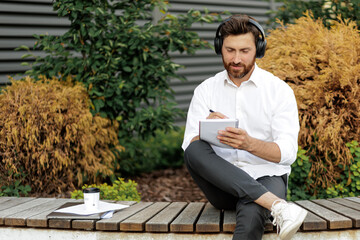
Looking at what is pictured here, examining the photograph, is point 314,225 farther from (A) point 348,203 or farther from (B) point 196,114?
(B) point 196,114

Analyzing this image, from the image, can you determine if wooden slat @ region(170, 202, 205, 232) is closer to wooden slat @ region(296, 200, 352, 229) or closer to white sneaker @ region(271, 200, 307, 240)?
white sneaker @ region(271, 200, 307, 240)

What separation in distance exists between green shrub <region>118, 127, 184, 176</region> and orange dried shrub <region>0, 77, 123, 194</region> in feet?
2.74

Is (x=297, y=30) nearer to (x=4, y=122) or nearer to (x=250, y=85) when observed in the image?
(x=250, y=85)

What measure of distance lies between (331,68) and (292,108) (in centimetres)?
119

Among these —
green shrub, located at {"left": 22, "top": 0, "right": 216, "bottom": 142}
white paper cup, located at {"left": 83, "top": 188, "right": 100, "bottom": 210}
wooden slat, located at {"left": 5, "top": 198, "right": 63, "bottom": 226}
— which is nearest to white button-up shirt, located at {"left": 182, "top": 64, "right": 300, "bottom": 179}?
white paper cup, located at {"left": 83, "top": 188, "right": 100, "bottom": 210}

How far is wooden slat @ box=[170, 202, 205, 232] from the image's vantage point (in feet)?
10.2

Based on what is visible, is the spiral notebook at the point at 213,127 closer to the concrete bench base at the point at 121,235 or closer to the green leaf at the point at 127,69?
the concrete bench base at the point at 121,235

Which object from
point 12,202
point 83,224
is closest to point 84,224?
point 83,224

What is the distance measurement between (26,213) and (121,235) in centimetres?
77

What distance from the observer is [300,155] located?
4.06 m

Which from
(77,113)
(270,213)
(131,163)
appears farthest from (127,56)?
(270,213)

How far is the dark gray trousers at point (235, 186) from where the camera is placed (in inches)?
112

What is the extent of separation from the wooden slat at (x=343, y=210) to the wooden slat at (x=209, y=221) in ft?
2.76

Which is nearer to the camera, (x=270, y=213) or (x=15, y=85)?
(x=270, y=213)
